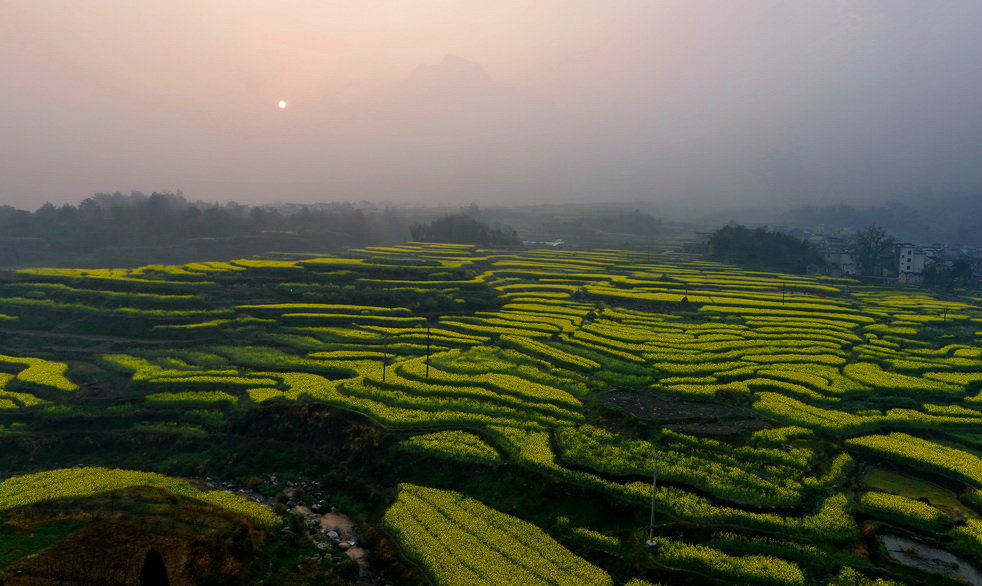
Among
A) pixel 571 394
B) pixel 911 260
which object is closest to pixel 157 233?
pixel 571 394

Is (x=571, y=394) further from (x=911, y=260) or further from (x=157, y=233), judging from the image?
(x=157, y=233)

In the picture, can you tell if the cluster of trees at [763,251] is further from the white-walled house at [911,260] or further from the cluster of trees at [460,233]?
the cluster of trees at [460,233]

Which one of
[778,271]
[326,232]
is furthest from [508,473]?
[326,232]

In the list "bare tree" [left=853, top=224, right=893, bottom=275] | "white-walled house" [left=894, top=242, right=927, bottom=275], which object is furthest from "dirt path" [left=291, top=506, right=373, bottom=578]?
"bare tree" [left=853, top=224, right=893, bottom=275]

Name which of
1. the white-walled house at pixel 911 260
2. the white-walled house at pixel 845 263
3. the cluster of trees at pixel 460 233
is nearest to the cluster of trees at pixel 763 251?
the white-walled house at pixel 845 263

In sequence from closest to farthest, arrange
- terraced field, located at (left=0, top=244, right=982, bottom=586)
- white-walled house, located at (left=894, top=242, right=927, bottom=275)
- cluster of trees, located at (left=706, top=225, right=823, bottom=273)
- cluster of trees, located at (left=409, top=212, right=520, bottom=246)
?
terraced field, located at (left=0, top=244, right=982, bottom=586), white-walled house, located at (left=894, top=242, right=927, bottom=275), cluster of trees, located at (left=706, top=225, right=823, bottom=273), cluster of trees, located at (left=409, top=212, right=520, bottom=246)

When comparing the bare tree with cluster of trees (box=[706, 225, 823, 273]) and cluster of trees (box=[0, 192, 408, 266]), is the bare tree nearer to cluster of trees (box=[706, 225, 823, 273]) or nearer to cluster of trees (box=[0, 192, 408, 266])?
cluster of trees (box=[706, 225, 823, 273])
